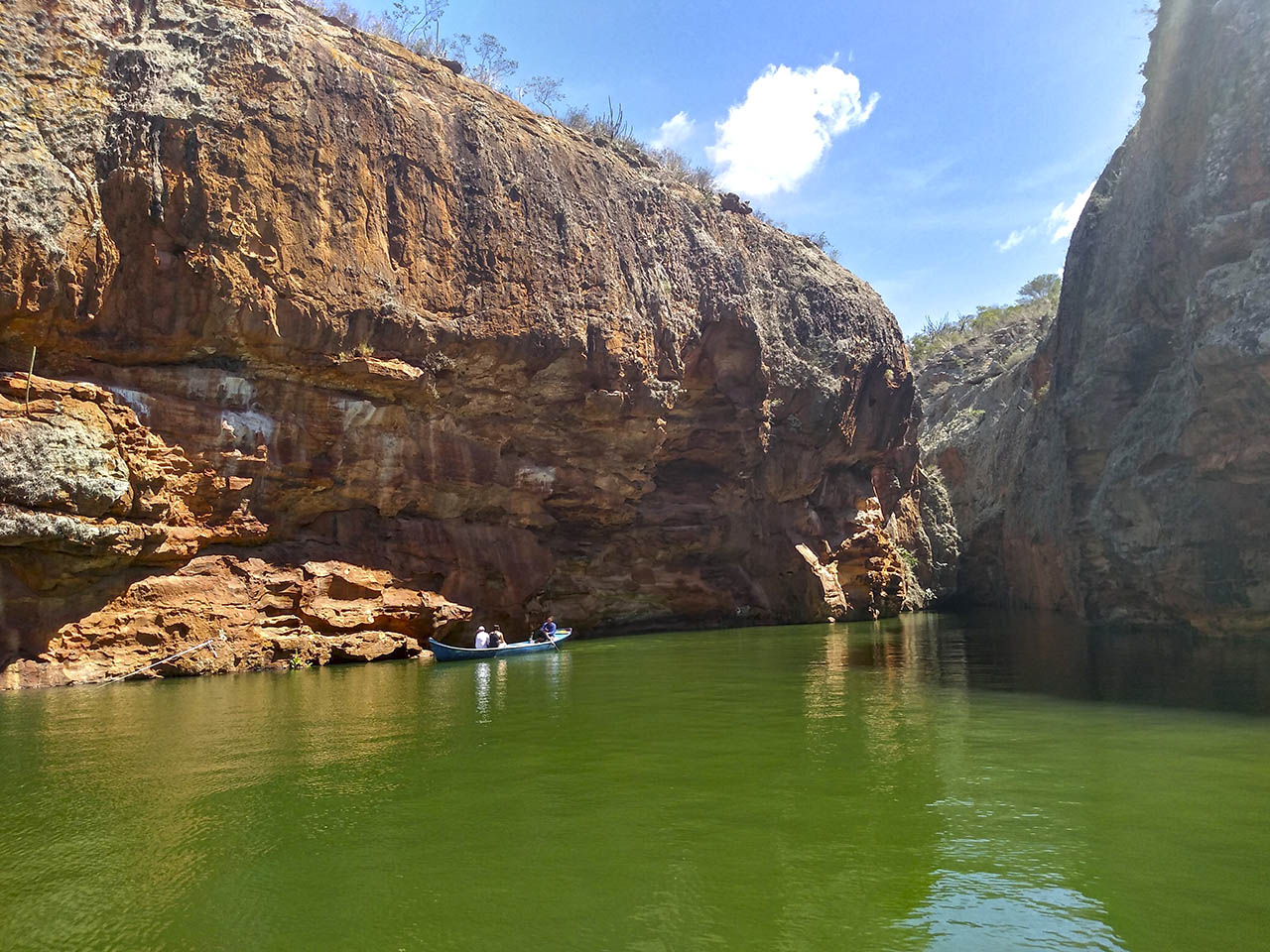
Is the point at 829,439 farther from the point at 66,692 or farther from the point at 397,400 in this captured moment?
the point at 66,692

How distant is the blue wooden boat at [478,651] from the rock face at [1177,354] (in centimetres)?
1586

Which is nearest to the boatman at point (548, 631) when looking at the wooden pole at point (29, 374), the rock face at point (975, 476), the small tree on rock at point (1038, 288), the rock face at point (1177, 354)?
the wooden pole at point (29, 374)

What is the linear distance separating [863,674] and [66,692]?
47.8ft

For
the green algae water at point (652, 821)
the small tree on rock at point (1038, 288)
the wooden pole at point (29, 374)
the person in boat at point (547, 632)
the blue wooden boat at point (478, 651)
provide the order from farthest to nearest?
the small tree on rock at point (1038, 288) → the person in boat at point (547, 632) → the blue wooden boat at point (478, 651) → the wooden pole at point (29, 374) → the green algae water at point (652, 821)

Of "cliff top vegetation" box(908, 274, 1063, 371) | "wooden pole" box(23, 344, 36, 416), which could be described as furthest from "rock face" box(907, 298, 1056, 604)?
"wooden pole" box(23, 344, 36, 416)

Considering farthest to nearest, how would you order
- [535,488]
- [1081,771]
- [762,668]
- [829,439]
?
[829,439]
[535,488]
[762,668]
[1081,771]

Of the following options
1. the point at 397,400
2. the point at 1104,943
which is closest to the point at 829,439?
the point at 397,400

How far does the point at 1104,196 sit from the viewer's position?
27.6 meters

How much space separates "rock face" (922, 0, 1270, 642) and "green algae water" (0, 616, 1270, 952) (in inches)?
303

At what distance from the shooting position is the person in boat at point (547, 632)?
23797mm

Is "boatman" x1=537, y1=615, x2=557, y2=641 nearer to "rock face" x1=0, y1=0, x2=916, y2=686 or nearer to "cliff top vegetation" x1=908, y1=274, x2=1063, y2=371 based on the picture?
"rock face" x1=0, y1=0, x2=916, y2=686

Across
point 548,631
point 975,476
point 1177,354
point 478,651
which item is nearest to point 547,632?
point 548,631

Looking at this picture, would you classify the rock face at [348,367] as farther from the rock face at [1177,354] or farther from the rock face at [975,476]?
the rock face at [975,476]

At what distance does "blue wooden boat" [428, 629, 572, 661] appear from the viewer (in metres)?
21.1
